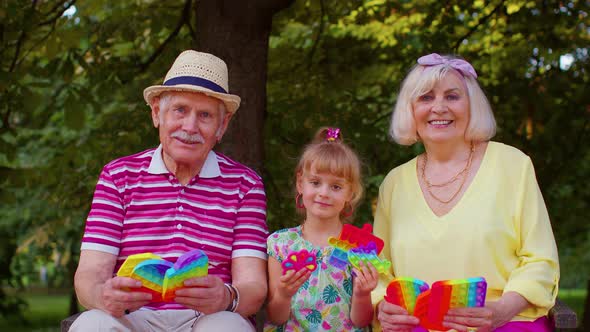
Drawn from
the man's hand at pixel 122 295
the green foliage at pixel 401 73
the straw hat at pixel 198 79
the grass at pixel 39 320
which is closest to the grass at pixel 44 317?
the grass at pixel 39 320

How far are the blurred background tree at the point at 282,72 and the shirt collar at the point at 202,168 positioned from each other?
0.86 m

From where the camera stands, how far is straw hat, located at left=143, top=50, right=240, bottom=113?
3066mm

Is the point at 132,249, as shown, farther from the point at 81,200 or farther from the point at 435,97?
the point at 81,200

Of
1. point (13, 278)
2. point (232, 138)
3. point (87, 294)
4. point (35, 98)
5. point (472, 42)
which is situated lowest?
point (13, 278)

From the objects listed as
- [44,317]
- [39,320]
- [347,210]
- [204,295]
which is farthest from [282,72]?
[44,317]

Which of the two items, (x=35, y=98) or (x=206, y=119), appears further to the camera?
(x=35, y=98)

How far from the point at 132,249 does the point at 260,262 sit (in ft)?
1.80

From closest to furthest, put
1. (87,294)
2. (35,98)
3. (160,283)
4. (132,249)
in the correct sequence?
(160,283) < (87,294) < (132,249) < (35,98)

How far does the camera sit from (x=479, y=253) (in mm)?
2980

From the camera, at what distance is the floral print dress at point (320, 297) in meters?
3.14

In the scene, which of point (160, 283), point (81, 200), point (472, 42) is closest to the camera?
point (160, 283)

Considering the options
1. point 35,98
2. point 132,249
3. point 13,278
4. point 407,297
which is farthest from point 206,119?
point 13,278

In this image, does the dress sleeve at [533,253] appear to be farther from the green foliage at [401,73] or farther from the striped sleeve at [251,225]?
the green foliage at [401,73]

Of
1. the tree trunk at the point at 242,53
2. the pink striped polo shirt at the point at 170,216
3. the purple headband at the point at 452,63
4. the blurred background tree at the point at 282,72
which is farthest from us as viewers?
the blurred background tree at the point at 282,72
